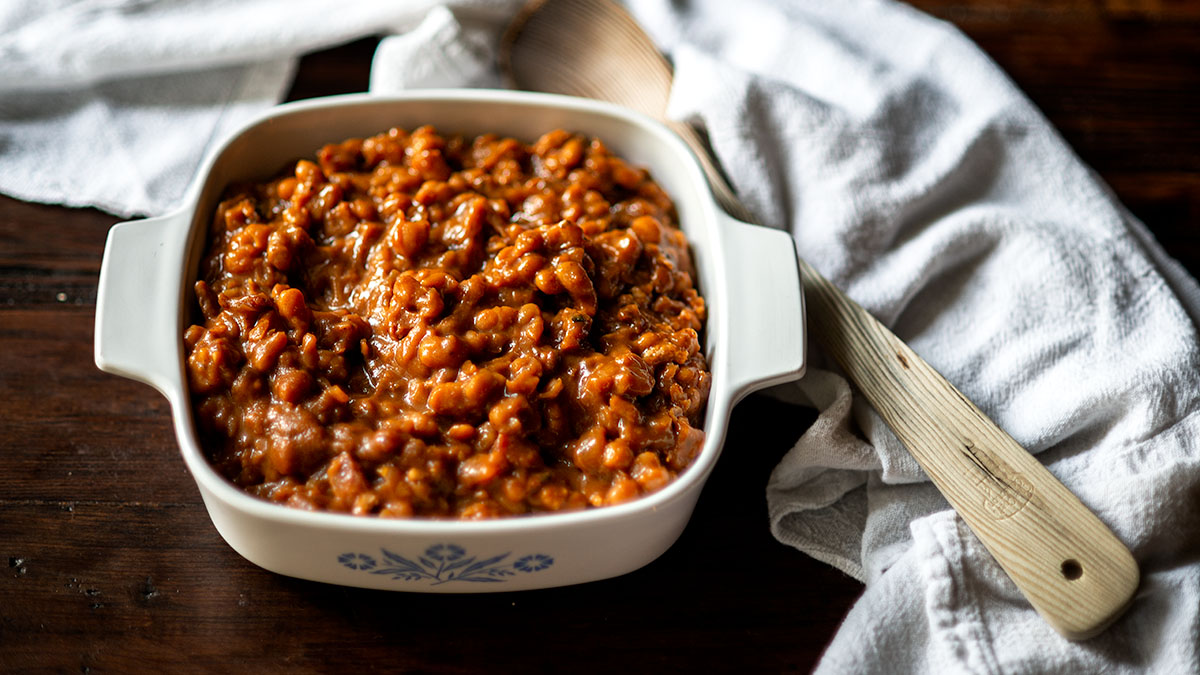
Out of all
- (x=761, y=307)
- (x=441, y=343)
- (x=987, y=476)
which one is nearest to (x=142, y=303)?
(x=441, y=343)

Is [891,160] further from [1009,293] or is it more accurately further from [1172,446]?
[1172,446]

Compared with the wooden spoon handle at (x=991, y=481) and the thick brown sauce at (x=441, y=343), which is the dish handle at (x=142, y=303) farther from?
the wooden spoon handle at (x=991, y=481)

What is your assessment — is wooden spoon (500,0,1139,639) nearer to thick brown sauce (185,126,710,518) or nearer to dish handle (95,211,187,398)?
thick brown sauce (185,126,710,518)

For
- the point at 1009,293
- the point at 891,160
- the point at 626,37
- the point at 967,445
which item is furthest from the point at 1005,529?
the point at 626,37

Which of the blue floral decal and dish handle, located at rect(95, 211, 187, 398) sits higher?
dish handle, located at rect(95, 211, 187, 398)

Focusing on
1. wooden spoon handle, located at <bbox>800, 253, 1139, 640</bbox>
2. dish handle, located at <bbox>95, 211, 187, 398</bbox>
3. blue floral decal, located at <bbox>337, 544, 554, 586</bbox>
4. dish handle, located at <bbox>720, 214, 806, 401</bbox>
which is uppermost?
dish handle, located at <bbox>720, 214, 806, 401</bbox>

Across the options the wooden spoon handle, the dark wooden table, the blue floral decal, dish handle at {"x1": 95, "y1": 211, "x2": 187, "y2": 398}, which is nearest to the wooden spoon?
the wooden spoon handle

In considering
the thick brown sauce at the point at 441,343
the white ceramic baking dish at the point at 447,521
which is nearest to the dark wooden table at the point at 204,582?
the white ceramic baking dish at the point at 447,521

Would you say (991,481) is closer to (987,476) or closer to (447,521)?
(987,476)
